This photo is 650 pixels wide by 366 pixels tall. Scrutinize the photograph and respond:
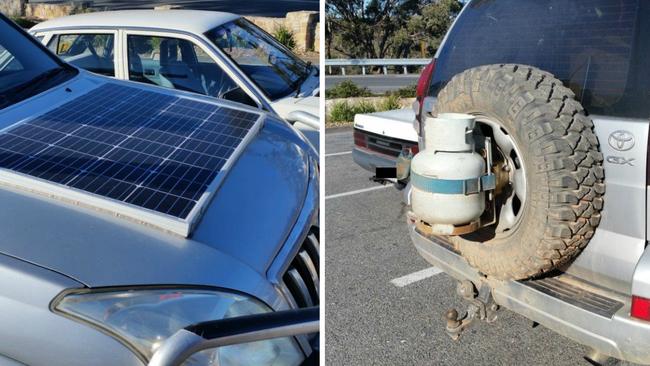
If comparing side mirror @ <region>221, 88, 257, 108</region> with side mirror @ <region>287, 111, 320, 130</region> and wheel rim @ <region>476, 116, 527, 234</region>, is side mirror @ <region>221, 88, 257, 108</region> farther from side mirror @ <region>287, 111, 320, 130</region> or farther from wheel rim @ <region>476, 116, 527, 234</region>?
wheel rim @ <region>476, 116, 527, 234</region>

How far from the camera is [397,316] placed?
2.84 m

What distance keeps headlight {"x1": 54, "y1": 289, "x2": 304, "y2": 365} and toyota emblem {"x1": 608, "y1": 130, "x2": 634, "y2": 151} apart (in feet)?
4.13

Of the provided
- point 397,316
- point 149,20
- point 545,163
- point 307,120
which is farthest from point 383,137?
point 545,163

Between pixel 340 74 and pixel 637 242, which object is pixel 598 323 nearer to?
pixel 637 242

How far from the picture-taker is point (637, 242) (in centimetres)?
187

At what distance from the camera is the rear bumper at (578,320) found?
1826 mm

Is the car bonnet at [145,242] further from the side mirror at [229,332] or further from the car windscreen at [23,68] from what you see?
the car windscreen at [23,68]

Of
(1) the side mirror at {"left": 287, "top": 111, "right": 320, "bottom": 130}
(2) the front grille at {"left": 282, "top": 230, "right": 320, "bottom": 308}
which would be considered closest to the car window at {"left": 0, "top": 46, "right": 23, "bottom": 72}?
(1) the side mirror at {"left": 287, "top": 111, "right": 320, "bottom": 130}

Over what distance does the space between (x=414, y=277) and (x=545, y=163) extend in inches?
58.8

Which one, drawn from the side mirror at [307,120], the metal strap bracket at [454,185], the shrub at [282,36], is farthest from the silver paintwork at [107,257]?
the shrub at [282,36]

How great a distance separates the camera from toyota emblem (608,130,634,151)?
1829 millimetres

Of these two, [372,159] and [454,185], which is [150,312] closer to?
[454,185]

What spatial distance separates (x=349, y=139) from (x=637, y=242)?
3185mm

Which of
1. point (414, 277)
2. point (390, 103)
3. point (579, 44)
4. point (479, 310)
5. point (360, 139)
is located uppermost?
point (579, 44)
